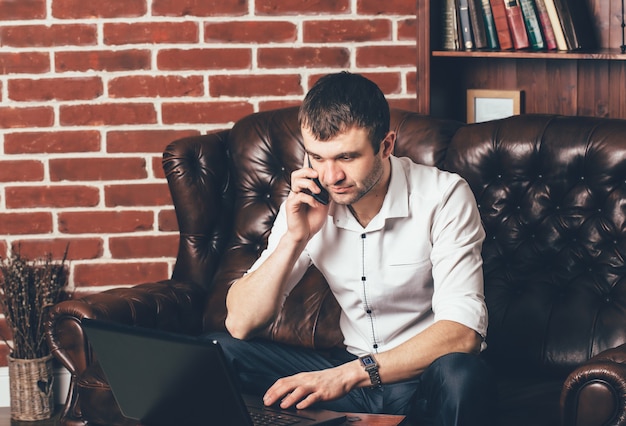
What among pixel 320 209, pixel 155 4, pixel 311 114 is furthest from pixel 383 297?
pixel 155 4

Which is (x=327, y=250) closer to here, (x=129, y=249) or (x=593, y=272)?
(x=593, y=272)

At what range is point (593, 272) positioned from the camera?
2.54 m

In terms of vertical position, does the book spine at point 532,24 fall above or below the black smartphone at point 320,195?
above

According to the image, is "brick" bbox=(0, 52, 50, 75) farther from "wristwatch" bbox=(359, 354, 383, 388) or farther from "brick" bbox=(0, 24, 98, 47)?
"wristwatch" bbox=(359, 354, 383, 388)

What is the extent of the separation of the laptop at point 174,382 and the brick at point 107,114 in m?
1.42

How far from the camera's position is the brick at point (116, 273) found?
3.34 meters

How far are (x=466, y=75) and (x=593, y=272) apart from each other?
3.21 feet

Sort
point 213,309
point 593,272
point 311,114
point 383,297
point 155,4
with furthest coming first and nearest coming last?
point 155,4
point 213,309
point 593,272
point 383,297
point 311,114

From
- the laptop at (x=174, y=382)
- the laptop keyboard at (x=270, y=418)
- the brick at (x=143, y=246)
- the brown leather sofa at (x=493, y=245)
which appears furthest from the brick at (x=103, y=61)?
the laptop keyboard at (x=270, y=418)

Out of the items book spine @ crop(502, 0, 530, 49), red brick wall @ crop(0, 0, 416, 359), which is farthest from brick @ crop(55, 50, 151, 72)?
book spine @ crop(502, 0, 530, 49)

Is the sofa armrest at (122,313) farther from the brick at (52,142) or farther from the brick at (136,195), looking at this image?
the brick at (52,142)

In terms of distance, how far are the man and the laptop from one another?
215mm

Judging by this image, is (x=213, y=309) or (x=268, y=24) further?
(x=268, y=24)

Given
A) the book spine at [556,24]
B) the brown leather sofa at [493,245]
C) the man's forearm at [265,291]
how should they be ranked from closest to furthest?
the man's forearm at [265,291] → the brown leather sofa at [493,245] → the book spine at [556,24]
